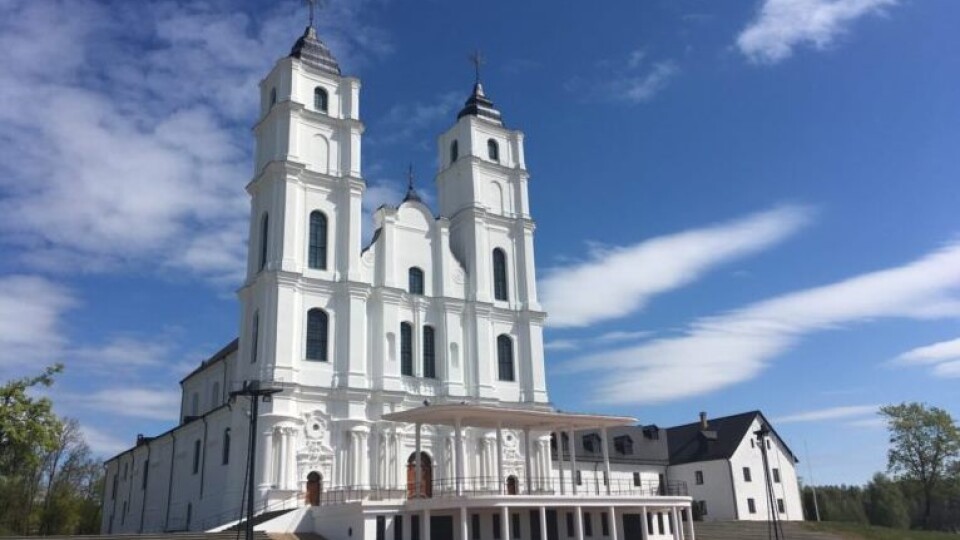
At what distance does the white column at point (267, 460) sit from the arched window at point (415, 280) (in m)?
11.9

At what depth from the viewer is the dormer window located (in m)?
42.8

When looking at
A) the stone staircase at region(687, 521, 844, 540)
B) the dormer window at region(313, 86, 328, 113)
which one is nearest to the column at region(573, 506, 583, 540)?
the stone staircase at region(687, 521, 844, 540)

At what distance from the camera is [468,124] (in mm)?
48594

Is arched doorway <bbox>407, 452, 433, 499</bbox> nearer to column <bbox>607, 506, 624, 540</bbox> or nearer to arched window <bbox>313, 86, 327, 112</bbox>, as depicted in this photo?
column <bbox>607, 506, 624, 540</bbox>

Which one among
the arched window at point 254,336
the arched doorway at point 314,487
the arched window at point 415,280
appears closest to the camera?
the arched doorway at point 314,487

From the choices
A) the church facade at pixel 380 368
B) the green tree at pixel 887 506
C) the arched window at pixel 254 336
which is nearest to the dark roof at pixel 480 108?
the church facade at pixel 380 368

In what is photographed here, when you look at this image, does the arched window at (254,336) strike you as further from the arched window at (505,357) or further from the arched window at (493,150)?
the arched window at (493,150)

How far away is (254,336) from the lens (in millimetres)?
38344

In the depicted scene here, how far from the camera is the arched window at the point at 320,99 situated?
42.8 metres

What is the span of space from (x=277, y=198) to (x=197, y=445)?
555 inches

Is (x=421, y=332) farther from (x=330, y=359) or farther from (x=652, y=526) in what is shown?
(x=652, y=526)

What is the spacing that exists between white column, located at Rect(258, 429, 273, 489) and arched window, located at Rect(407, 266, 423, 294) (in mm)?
11860

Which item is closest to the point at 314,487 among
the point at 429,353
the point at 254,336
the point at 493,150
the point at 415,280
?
the point at 254,336

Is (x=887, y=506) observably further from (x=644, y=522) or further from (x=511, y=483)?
(x=644, y=522)
